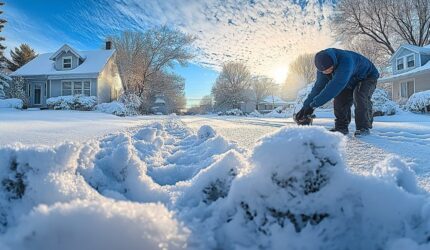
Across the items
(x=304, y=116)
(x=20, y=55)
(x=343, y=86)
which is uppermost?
(x=20, y=55)

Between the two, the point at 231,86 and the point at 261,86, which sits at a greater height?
the point at 261,86

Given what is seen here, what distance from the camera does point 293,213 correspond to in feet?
2.60

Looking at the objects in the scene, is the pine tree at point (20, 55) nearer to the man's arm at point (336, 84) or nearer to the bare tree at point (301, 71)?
the bare tree at point (301, 71)

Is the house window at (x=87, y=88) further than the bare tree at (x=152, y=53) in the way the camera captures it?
No

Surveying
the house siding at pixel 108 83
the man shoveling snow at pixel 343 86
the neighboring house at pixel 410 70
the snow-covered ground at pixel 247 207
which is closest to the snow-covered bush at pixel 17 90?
the house siding at pixel 108 83

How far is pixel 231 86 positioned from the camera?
45312mm

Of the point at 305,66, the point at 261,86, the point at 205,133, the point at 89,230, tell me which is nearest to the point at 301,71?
the point at 305,66

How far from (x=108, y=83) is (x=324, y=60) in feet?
74.0

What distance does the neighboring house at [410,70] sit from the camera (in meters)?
20.7

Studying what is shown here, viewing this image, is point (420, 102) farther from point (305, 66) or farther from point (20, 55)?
point (20, 55)

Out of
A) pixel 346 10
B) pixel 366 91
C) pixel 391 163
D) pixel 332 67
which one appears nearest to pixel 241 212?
pixel 391 163

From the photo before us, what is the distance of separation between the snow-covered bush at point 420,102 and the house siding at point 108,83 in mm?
18361

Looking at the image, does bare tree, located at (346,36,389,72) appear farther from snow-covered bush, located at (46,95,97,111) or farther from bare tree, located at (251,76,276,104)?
bare tree, located at (251,76,276,104)

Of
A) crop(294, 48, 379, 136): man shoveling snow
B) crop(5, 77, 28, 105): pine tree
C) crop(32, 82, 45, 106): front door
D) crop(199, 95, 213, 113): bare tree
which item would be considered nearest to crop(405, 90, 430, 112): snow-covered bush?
crop(294, 48, 379, 136): man shoveling snow
